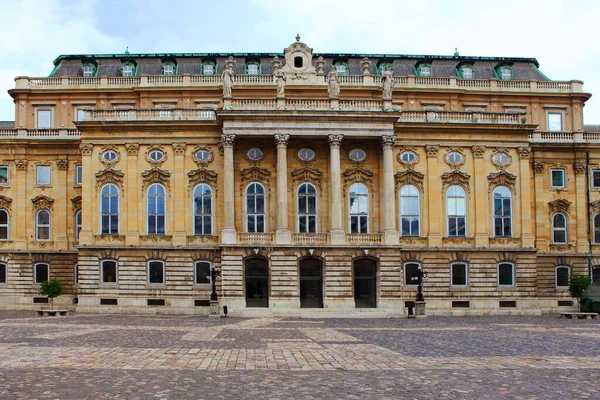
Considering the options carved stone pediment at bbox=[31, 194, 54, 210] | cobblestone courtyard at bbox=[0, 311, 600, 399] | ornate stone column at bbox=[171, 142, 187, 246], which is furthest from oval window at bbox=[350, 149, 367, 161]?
carved stone pediment at bbox=[31, 194, 54, 210]

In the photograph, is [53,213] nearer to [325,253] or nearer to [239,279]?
[239,279]

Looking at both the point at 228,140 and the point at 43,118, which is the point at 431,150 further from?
the point at 43,118

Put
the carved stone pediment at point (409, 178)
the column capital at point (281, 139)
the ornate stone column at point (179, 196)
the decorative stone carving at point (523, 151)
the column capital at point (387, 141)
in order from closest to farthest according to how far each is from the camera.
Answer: the column capital at point (281, 139) → the column capital at point (387, 141) → the ornate stone column at point (179, 196) → the carved stone pediment at point (409, 178) → the decorative stone carving at point (523, 151)

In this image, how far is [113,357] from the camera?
73.6 feet

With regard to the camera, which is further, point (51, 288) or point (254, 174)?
point (254, 174)

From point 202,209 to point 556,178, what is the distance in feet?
95.8

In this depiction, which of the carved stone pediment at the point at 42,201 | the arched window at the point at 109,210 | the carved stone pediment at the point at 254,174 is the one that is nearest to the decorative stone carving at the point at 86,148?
the arched window at the point at 109,210

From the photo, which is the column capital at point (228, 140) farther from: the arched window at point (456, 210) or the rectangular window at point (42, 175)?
the rectangular window at point (42, 175)

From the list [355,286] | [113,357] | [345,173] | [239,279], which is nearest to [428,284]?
[355,286]

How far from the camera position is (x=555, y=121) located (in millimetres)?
63938

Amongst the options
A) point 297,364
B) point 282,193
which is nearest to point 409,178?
point 282,193

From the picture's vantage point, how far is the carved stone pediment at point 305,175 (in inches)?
2148

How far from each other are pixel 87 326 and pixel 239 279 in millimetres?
16048

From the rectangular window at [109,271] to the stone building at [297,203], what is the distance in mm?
148
